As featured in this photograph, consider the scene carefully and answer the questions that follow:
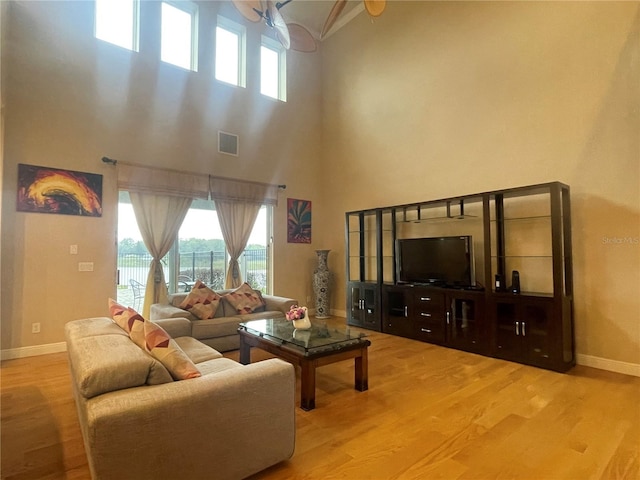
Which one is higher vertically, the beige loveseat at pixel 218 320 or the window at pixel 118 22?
the window at pixel 118 22

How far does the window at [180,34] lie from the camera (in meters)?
5.27

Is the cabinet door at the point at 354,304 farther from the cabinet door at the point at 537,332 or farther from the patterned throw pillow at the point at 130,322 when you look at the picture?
A: the patterned throw pillow at the point at 130,322

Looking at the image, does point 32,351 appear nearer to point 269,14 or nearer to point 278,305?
point 278,305

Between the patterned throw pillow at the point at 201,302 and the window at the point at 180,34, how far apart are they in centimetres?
359

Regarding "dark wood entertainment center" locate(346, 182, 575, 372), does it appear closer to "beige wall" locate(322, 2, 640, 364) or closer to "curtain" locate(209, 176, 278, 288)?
"beige wall" locate(322, 2, 640, 364)

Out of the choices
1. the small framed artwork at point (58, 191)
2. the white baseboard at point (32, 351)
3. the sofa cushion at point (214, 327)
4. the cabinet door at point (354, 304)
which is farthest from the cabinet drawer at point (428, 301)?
the white baseboard at point (32, 351)

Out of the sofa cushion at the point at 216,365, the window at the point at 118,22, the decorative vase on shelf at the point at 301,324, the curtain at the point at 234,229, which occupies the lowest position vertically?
the sofa cushion at the point at 216,365

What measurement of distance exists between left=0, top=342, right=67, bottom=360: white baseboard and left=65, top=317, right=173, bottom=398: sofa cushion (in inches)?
117

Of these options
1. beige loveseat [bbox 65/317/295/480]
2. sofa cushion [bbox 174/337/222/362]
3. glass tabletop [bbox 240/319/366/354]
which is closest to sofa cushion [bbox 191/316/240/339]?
glass tabletop [bbox 240/319/366/354]

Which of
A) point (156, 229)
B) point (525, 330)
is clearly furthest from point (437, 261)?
point (156, 229)

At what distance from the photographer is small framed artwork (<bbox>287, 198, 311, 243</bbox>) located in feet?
21.1

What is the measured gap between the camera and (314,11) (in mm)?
6223

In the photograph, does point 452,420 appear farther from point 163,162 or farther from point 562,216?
point 163,162

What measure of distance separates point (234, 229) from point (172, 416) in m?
4.36
